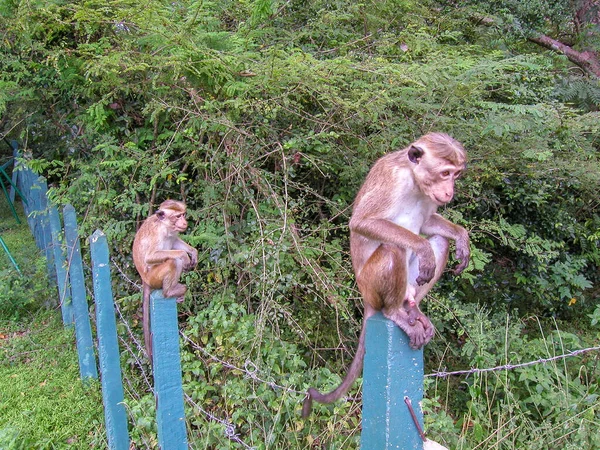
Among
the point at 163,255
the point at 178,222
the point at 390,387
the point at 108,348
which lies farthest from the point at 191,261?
the point at 390,387

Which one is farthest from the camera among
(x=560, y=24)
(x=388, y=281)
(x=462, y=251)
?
(x=560, y=24)

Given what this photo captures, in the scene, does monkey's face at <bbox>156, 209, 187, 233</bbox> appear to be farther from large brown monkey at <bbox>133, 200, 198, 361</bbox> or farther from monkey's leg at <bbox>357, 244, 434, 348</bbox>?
monkey's leg at <bbox>357, 244, 434, 348</bbox>

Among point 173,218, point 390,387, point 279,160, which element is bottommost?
point 279,160

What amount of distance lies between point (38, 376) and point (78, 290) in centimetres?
116

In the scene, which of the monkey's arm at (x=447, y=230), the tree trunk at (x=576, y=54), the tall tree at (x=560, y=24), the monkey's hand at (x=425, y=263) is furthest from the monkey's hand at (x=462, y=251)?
the tree trunk at (x=576, y=54)

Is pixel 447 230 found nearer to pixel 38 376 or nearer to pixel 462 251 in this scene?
pixel 462 251

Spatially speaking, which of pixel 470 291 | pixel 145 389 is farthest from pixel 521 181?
pixel 145 389

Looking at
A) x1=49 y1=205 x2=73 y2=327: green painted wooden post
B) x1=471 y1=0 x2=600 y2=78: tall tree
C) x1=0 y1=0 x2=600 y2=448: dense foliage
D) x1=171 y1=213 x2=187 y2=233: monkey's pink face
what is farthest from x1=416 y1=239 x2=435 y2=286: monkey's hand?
x1=471 y1=0 x2=600 y2=78: tall tree

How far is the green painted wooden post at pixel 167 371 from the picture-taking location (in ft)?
6.67

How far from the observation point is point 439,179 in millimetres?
2354

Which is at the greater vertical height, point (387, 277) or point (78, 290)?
point (387, 277)

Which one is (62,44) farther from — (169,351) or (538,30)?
(538,30)

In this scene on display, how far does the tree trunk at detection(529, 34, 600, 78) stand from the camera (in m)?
7.63

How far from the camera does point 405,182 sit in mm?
2482
